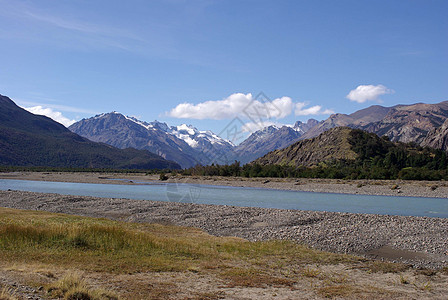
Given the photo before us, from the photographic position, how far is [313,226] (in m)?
28.1

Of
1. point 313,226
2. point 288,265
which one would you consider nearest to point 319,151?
point 313,226

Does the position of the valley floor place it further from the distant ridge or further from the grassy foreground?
the distant ridge

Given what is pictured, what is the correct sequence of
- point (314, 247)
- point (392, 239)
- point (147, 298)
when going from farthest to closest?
point (392, 239), point (314, 247), point (147, 298)

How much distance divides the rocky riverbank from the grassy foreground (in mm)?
2883

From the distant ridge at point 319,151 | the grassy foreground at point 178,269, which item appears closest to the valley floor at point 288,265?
the grassy foreground at point 178,269

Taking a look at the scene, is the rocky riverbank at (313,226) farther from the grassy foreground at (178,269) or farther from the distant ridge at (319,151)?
the distant ridge at (319,151)

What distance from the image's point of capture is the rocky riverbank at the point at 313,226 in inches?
862

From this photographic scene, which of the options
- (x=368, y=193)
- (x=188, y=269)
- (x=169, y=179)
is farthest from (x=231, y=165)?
(x=188, y=269)

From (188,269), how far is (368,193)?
63.9m

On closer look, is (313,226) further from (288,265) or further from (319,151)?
(319,151)

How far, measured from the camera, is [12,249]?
16922 mm

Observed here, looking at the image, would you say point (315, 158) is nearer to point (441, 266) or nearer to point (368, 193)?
point (368, 193)

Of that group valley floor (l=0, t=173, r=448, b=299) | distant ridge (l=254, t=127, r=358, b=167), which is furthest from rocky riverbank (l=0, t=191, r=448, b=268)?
distant ridge (l=254, t=127, r=358, b=167)

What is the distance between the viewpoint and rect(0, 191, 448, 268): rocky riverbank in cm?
2189
